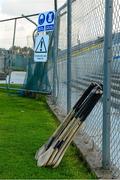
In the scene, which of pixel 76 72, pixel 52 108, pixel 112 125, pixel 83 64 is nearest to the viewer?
pixel 112 125

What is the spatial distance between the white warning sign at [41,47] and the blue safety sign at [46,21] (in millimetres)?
239

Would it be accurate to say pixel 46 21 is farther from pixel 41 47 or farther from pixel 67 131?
pixel 67 131

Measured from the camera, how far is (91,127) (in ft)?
24.7

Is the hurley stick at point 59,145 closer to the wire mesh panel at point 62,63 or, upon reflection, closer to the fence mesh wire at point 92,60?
the fence mesh wire at point 92,60

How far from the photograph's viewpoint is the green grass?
5.76 m

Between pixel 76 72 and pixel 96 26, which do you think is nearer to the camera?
pixel 96 26

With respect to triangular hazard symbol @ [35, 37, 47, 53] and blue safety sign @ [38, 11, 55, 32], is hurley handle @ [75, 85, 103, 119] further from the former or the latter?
triangular hazard symbol @ [35, 37, 47, 53]

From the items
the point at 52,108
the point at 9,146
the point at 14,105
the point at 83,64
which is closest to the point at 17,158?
the point at 9,146

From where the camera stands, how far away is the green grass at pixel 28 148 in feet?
18.9

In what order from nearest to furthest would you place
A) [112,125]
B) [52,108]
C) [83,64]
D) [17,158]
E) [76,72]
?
[112,125]
[17,158]
[83,64]
[76,72]
[52,108]

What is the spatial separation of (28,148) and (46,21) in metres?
7.38

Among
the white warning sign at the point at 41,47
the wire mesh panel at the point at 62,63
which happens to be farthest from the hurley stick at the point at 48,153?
the white warning sign at the point at 41,47

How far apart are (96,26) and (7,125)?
323cm

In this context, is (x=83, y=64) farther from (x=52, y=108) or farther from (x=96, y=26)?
(x=52, y=108)
